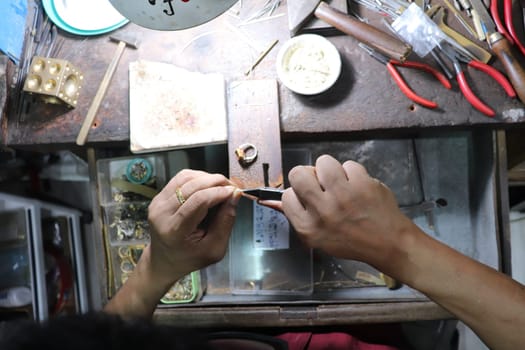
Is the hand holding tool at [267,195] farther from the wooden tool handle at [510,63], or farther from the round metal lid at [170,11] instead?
the wooden tool handle at [510,63]

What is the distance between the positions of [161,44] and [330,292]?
0.91 metres

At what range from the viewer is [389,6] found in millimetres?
1149

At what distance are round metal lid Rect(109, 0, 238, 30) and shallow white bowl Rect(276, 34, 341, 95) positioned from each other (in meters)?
0.30

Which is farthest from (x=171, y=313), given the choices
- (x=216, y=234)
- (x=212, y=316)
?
(x=216, y=234)

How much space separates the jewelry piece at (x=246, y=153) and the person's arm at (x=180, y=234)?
102 millimetres

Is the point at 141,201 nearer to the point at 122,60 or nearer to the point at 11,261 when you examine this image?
the point at 122,60

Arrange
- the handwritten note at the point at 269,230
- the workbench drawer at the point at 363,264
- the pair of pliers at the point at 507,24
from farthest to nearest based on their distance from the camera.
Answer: the handwritten note at the point at 269,230 → the workbench drawer at the point at 363,264 → the pair of pliers at the point at 507,24

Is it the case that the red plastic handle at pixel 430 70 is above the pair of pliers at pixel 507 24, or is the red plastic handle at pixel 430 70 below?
below

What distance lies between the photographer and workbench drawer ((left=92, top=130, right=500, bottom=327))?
121 cm

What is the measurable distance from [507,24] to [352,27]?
39 centimetres

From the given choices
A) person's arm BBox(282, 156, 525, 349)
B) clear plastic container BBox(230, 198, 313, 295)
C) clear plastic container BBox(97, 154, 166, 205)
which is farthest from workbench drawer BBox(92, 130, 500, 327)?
person's arm BBox(282, 156, 525, 349)

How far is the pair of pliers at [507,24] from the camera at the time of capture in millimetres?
1078

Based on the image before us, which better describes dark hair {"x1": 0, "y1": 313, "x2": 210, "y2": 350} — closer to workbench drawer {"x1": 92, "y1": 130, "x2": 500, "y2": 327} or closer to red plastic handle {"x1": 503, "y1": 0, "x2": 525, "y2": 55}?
workbench drawer {"x1": 92, "y1": 130, "x2": 500, "y2": 327}

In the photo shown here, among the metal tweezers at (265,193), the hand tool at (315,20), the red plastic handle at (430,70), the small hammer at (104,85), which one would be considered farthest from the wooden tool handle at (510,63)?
the small hammer at (104,85)
